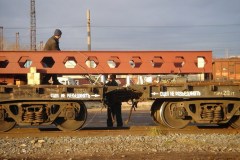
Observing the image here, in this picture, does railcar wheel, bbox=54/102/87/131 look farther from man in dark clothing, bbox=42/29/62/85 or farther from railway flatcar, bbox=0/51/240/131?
man in dark clothing, bbox=42/29/62/85

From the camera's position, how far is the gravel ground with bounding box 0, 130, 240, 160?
7273 mm

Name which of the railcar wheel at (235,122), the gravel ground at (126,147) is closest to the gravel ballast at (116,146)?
the gravel ground at (126,147)

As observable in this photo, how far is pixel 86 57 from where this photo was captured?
10.6m

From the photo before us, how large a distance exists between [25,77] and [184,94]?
17.9ft

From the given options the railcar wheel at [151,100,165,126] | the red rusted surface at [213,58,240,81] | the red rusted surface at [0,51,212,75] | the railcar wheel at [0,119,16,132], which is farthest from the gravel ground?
the red rusted surface at [213,58,240,81]

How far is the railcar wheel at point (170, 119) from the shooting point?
1069 centimetres

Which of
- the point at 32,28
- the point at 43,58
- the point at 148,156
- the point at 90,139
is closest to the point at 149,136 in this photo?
the point at 90,139

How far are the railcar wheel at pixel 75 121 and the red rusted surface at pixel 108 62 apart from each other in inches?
45.6

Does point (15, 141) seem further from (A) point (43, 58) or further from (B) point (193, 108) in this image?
(B) point (193, 108)

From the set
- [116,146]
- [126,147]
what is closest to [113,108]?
[116,146]

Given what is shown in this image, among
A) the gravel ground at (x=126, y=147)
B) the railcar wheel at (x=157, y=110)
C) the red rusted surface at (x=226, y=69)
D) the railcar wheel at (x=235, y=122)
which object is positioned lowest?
the gravel ground at (x=126, y=147)

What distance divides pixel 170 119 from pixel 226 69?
309 cm

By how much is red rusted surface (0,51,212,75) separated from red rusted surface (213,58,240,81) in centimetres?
93

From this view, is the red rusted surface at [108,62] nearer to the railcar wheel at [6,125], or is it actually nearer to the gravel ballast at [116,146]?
the railcar wheel at [6,125]
